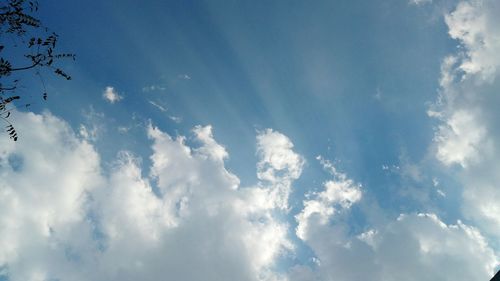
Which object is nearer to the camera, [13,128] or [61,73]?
[13,128]

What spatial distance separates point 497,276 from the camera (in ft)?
174

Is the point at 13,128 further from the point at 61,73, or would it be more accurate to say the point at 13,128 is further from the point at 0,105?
the point at 61,73

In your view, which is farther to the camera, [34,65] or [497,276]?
[497,276]

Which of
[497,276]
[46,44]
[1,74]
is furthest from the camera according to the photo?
[497,276]

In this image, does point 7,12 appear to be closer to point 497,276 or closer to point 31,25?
point 31,25

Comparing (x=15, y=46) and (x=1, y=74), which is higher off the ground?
(x=15, y=46)

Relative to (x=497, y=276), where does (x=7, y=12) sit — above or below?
below

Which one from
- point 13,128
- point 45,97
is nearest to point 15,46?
point 45,97

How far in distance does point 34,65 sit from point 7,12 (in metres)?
2.03

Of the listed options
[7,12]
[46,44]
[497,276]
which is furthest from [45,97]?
[497,276]

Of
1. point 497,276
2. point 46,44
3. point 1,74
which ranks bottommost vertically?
point 1,74

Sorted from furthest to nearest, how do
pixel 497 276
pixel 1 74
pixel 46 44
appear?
pixel 497 276 < pixel 46 44 < pixel 1 74

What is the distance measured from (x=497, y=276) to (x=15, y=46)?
68308 millimetres

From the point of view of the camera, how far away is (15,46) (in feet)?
37.9
